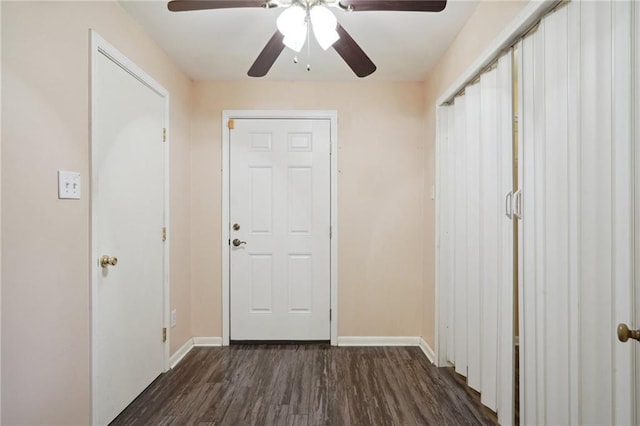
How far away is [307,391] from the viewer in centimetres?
208

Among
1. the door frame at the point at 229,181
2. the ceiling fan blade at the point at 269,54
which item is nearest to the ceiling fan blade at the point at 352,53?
the ceiling fan blade at the point at 269,54

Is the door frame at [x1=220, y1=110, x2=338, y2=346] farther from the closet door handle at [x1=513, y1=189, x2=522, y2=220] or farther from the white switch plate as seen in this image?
the closet door handle at [x1=513, y1=189, x2=522, y2=220]

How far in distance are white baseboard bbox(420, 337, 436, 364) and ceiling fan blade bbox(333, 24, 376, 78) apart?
2.22m

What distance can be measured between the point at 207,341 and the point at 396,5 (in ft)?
9.52

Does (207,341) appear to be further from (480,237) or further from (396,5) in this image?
(396,5)

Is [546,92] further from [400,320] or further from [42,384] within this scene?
[42,384]

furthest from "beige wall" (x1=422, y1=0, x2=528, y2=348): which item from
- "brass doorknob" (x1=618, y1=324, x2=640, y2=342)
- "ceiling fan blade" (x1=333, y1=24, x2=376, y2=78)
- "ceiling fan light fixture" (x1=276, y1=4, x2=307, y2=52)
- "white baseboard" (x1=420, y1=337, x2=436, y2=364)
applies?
"brass doorknob" (x1=618, y1=324, x2=640, y2=342)

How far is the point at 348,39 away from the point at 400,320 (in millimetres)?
2354

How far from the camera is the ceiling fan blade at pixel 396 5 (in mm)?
1312

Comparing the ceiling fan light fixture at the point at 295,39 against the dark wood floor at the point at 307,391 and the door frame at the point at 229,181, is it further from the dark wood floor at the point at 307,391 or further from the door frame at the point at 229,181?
the dark wood floor at the point at 307,391

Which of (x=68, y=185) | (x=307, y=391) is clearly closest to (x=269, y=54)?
(x=68, y=185)

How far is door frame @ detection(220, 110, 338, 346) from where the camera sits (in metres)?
2.79

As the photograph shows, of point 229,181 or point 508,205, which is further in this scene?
point 229,181

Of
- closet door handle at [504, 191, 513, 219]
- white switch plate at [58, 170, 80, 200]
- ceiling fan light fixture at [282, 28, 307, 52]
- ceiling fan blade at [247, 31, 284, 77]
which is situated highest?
ceiling fan blade at [247, 31, 284, 77]
